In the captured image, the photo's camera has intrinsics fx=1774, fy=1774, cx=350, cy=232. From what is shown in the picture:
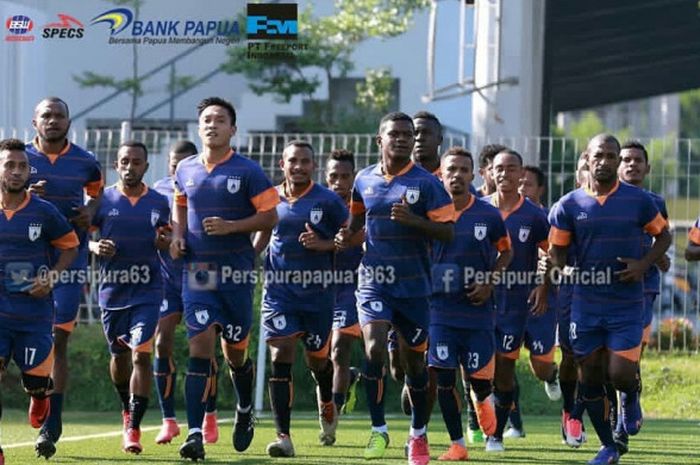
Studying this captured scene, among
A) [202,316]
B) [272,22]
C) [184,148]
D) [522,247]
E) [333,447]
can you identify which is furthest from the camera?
[272,22]

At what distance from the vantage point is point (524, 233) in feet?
49.3

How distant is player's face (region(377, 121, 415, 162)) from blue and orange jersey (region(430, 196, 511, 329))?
1.26m

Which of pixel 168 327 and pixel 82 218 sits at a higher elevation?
pixel 82 218

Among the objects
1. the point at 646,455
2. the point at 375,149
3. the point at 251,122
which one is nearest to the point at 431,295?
the point at 646,455

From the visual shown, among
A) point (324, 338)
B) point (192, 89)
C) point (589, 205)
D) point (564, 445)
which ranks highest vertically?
point (192, 89)

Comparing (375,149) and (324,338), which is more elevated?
(375,149)

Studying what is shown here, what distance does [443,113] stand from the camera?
130ft

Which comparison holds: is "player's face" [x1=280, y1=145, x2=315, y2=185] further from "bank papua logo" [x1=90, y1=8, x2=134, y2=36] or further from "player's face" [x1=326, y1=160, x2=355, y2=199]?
"bank papua logo" [x1=90, y1=8, x2=134, y2=36]

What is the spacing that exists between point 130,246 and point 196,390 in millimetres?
2191

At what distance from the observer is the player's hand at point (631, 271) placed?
12.5 metres

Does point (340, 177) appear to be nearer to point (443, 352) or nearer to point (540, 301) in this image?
point (540, 301)

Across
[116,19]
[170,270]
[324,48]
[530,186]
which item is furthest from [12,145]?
[324,48]

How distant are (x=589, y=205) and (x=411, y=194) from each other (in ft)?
4.28

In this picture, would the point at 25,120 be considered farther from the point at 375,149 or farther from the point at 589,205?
the point at 589,205
